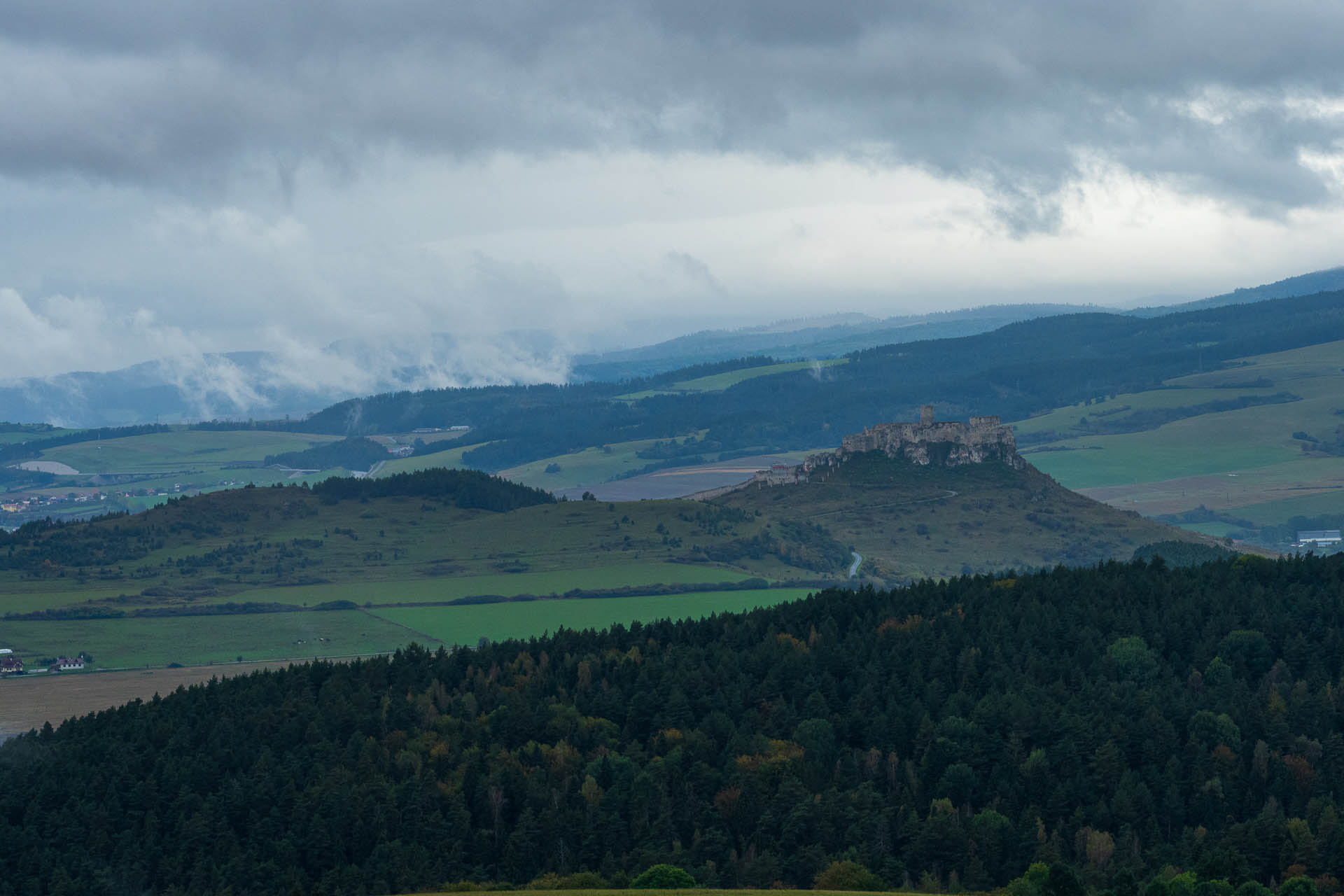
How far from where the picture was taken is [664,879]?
133250mm

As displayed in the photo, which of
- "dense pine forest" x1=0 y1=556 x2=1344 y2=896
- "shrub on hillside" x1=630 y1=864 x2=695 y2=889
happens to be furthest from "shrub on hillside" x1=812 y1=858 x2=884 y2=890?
"shrub on hillside" x1=630 y1=864 x2=695 y2=889

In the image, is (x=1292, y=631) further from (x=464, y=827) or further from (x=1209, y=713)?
(x=464, y=827)

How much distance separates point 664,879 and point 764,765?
24767mm

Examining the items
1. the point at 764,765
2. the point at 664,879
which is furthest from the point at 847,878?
the point at 764,765

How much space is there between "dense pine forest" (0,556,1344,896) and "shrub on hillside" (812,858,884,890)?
1.78 meters

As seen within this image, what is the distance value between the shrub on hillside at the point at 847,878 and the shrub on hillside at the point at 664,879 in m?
9.07

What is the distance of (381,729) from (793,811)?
150ft

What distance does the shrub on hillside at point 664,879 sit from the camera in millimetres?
132500

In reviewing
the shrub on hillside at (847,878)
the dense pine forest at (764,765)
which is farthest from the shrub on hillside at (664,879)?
the shrub on hillside at (847,878)

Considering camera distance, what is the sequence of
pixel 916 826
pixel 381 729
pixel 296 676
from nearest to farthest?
pixel 916 826, pixel 381 729, pixel 296 676

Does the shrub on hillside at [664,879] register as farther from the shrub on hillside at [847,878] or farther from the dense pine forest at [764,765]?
the shrub on hillside at [847,878]

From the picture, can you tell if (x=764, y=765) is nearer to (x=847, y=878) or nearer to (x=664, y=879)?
(x=847, y=878)

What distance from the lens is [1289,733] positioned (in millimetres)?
158375

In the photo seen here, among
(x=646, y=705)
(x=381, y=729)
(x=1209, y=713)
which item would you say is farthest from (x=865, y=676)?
(x=381, y=729)
